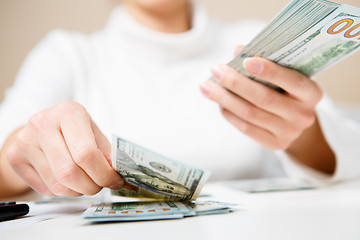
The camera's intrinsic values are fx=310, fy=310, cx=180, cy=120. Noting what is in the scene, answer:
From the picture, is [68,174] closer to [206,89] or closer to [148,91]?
[206,89]

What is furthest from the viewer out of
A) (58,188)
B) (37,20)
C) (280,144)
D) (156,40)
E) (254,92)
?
(37,20)

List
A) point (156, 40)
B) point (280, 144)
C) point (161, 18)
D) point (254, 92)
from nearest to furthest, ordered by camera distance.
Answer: point (254, 92)
point (280, 144)
point (156, 40)
point (161, 18)

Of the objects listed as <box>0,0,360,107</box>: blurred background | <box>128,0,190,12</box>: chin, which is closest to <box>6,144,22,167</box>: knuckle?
<box>128,0,190,12</box>: chin

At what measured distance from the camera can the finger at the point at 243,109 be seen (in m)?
0.56

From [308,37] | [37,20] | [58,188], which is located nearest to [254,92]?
[308,37]

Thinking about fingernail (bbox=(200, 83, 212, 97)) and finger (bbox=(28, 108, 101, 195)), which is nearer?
finger (bbox=(28, 108, 101, 195))

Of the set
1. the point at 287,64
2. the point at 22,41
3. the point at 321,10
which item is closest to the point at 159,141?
the point at 287,64

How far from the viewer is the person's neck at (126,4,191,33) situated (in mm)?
1122

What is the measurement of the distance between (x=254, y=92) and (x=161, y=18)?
0.72 meters

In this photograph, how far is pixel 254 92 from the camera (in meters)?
0.53

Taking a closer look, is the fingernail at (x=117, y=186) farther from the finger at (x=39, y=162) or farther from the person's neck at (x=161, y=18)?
the person's neck at (x=161, y=18)

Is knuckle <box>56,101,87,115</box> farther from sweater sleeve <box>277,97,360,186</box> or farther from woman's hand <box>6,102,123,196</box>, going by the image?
sweater sleeve <box>277,97,360,186</box>

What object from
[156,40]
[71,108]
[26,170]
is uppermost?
[156,40]

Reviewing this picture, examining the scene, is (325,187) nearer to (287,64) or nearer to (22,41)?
(287,64)
